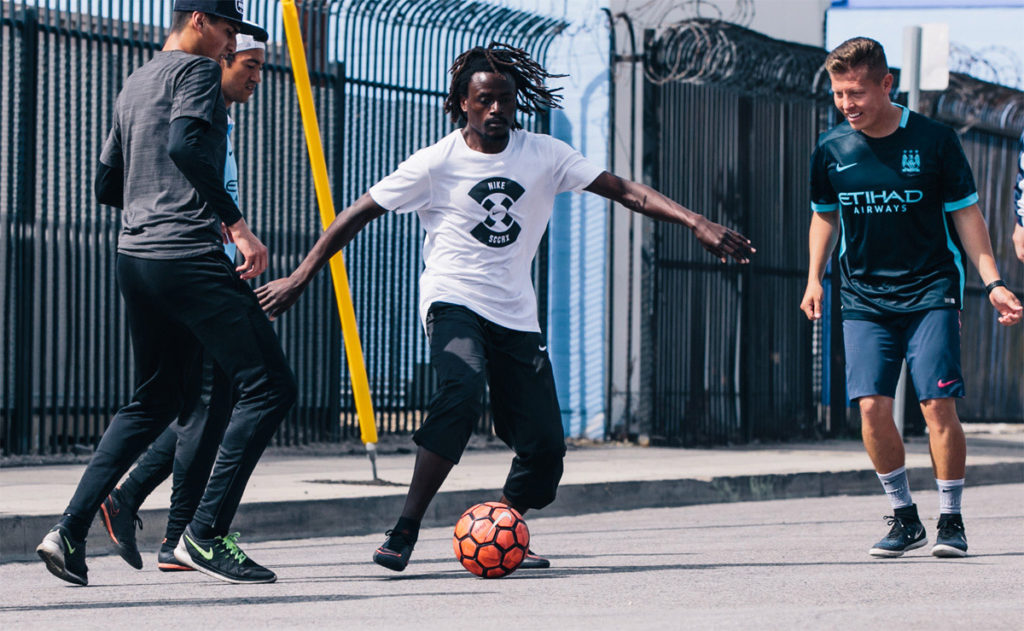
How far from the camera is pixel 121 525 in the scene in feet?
18.9

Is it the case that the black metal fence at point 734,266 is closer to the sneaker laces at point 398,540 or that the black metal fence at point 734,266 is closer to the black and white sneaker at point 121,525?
the sneaker laces at point 398,540

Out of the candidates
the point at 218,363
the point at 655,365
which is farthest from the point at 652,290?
the point at 218,363

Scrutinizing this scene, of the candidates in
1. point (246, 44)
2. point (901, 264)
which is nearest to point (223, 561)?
point (246, 44)

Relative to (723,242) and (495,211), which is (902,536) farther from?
(495,211)

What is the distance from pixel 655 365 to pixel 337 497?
5.17m

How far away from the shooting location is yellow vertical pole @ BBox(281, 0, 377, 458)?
27.0ft

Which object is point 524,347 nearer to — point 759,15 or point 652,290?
point 652,290

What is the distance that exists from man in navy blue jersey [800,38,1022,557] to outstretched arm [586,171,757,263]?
0.72 metres

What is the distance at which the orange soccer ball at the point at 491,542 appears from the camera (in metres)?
5.70

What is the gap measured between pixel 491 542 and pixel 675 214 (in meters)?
1.31

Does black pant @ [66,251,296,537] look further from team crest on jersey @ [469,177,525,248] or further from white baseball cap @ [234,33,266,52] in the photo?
white baseball cap @ [234,33,266,52]

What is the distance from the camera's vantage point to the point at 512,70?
20.1 feet

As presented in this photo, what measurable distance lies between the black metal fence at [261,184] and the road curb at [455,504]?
230 cm

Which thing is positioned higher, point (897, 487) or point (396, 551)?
point (897, 487)
